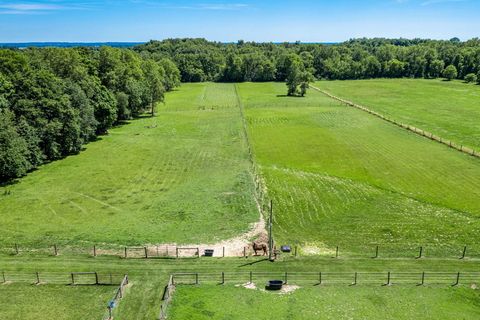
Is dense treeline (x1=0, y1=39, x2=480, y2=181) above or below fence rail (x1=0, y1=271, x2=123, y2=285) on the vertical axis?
above

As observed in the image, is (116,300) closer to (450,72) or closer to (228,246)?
(228,246)

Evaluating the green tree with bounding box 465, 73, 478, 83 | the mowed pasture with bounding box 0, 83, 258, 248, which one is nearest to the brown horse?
the mowed pasture with bounding box 0, 83, 258, 248

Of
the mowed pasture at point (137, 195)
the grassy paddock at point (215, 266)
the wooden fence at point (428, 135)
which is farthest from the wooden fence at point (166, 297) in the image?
the wooden fence at point (428, 135)

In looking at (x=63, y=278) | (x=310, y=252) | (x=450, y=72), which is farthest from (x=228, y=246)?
(x=450, y=72)

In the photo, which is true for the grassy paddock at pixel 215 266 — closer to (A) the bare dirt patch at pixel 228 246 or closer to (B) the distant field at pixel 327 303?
(B) the distant field at pixel 327 303

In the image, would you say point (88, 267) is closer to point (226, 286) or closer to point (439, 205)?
point (226, 286)

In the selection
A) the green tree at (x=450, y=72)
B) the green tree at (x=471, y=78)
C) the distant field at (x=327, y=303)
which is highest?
the green tree at (x=450, y=72)

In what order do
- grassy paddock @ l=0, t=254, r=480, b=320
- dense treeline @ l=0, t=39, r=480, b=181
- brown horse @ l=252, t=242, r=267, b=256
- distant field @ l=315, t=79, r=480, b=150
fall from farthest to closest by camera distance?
distant field @ l=315, t=79, r=480, b=150
dense treeline @ l=0, t=39, r=480, b=181
brown horse @ l=252, t=242, r=267, b=256
grassy paddock @ l=0, t=254, r=480, b=320

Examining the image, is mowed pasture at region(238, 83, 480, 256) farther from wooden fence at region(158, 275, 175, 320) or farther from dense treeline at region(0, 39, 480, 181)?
dense treeline at region(0, 39, 480, 181)
